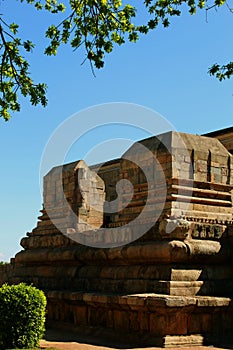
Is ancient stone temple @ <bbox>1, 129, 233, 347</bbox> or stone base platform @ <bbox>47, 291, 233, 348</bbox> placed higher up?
ancient stone temple @ <bbox>1, 129, 233, 347</bbox>

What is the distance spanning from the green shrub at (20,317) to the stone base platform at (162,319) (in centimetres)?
139

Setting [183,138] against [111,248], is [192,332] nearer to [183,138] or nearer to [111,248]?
[111,248]

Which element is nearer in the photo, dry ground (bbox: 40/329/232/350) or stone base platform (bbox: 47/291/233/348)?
dry ground (bbox: 40/329/232/350)

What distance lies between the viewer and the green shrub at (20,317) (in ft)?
23.7

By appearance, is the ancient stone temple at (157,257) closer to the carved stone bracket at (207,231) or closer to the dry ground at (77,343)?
the carved stone bracket at (207,231)

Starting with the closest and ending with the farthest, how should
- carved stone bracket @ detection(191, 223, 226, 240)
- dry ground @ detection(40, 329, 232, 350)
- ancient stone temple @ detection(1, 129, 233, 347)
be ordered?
dry ground @ detection(40, 329, 232, 350) → ancient stone temple @ detection(1, 129, 233, 347) → carved stone bracket @ detection(191, 223, 226, 240)

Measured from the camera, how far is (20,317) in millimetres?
7344

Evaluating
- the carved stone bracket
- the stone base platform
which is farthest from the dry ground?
the carved stone bracket

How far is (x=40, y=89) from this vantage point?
9070 millimetres

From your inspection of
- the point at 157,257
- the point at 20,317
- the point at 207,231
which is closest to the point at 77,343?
the point at 20,317

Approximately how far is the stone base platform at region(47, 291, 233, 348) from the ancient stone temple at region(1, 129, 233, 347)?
0.05 feet

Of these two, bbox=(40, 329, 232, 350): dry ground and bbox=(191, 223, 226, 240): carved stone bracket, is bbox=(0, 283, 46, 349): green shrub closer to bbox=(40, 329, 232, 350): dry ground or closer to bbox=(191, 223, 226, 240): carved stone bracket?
bbox=(40, 329, 232, 350): dry ground

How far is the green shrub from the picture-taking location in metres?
7.23

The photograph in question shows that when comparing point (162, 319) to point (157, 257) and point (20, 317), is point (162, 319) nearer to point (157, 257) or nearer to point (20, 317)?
point (157, 257)
